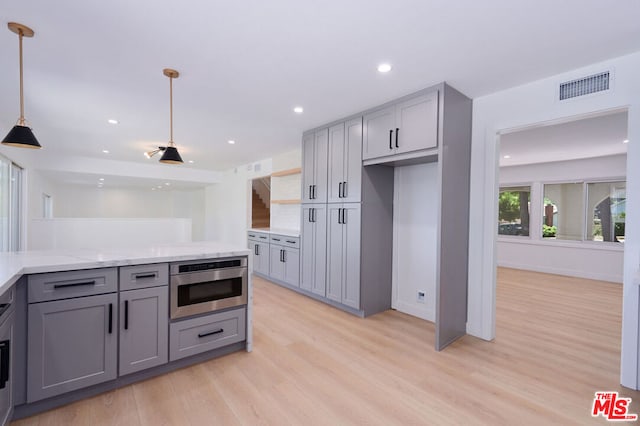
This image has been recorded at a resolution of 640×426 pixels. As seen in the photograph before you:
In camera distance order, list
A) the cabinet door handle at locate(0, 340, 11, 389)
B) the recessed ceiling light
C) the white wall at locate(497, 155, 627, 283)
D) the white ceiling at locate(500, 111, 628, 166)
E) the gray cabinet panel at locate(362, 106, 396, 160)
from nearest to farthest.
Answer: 1. the cabinet door handle at locate(0, 340, 11, 389)
2. the recessed ceiling light
3. the gray cabinet panel at locate(362, 106, 396, 160)
4. the white ceiling at locate(500, 111, 628, 166)
5. the white wall at locate(497, 155, 627, 283)

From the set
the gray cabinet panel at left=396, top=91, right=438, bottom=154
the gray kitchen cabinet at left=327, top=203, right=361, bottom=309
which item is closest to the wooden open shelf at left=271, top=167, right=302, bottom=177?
the gray kitchen cabinet at left=327, top=203, right=361, bottom=309

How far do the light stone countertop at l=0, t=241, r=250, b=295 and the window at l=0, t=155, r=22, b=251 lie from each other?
11.8ft

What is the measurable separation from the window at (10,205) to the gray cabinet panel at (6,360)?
14.3ft

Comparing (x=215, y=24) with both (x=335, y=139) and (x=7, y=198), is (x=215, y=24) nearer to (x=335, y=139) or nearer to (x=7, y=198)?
(x=335, y=139)

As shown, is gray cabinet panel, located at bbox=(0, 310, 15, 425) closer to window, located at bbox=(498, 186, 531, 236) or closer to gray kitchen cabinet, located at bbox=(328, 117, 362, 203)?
gray kitchen cabinet, located at bbox=(328, 117, 362, 203)

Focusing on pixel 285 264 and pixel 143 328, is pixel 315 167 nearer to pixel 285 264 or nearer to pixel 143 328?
pixel 285 264

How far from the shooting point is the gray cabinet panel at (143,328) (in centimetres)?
216

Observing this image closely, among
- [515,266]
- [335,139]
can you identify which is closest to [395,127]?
[335,139]

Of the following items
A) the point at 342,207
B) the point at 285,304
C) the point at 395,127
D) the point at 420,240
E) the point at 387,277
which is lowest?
the point at 285,304

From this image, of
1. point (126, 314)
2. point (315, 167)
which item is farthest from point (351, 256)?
point (126, 314)

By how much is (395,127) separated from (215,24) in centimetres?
204

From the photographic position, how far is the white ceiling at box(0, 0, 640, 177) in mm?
1866

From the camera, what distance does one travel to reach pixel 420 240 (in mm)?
3746

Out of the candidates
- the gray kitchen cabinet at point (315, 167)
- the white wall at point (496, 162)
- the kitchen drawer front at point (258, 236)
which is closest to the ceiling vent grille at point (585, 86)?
the white wall at point (496, 162)
